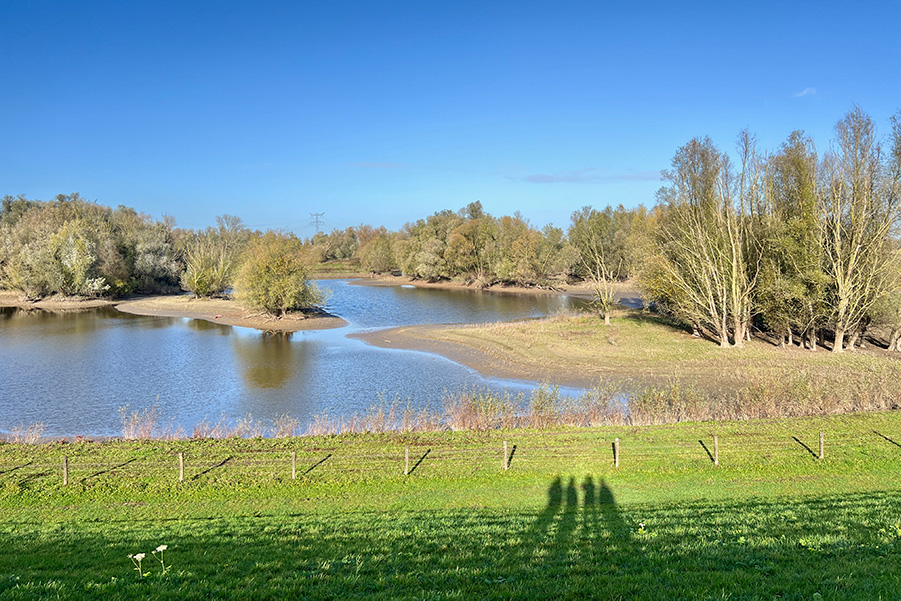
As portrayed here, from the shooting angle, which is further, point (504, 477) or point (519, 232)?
point (519, 232)

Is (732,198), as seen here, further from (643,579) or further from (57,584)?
(57,584)

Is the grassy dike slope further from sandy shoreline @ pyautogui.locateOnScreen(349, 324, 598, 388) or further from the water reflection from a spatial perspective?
the water reflection

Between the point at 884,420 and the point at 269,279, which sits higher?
the point at 269,279

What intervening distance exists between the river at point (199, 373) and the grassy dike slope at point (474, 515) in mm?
7725

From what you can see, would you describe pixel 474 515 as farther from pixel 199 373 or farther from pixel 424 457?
pixel 199 373

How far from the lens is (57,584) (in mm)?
8953

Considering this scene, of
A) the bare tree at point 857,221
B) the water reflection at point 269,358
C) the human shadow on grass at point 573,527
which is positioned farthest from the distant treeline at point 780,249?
the human shadow on grass at point 573,527

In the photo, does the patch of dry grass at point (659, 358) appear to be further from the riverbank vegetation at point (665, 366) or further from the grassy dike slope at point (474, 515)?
the grassy dike slope at point (474, 515)

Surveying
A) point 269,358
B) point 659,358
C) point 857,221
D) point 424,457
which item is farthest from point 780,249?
point 269,358

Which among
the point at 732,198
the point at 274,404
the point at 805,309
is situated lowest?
the point at 274,404

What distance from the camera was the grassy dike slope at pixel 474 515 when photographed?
29.2ft

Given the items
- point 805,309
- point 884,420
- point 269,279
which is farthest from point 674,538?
point 269,279

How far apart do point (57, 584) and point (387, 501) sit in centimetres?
745

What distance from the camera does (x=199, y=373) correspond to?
36.9m
